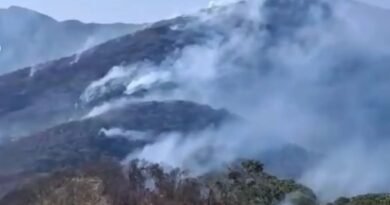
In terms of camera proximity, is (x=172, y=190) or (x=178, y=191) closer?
(x=172, y=190)

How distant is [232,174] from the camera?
9369 centimetres

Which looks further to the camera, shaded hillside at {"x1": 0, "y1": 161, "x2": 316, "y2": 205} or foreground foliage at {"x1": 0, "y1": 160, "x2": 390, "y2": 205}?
shaded hillside at {"x1": 0, "y1": 161, "x2": 316, "y2": 205}

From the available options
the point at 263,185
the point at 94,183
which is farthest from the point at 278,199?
the point at 94,183

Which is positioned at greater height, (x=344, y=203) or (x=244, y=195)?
(x=344, y=203)

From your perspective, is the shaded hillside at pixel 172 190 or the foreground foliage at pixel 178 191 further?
the shaded hillside at pixel 172 190

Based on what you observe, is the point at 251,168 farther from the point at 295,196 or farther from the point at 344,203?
the point at 344,203

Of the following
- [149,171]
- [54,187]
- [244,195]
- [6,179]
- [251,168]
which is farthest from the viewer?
[6,179]

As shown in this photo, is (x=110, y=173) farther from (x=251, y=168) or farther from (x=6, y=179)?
(x=6, y=179)

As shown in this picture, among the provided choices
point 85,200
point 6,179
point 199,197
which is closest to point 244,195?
point 199,197

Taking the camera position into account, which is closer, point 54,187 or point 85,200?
point 85,200

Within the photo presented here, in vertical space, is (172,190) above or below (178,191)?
below

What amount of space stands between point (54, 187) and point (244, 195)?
85.3ft

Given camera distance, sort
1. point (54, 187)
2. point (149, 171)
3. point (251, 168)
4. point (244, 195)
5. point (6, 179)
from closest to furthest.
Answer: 1. point (244, 195)
2. point (251, 168)
3. point (54, 187)
4. point (149, 171)
5. point (6, 179)

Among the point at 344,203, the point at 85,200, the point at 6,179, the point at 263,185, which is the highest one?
the point at 6,179
